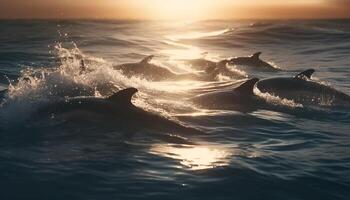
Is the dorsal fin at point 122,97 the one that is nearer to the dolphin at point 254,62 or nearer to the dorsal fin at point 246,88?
the dorsal fin at point 246,88

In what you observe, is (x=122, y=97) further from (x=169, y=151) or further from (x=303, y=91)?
(x=303, y=91)

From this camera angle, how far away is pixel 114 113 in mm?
12406

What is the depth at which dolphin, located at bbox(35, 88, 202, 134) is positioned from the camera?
40.2 feet

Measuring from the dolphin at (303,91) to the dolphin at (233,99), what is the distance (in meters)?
1.43

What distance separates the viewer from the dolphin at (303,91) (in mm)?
17877

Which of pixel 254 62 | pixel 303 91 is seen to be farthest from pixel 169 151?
pixel 254 62

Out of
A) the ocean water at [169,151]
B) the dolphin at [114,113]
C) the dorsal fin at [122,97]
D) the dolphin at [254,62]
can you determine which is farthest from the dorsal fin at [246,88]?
the dolphin at [254,62]

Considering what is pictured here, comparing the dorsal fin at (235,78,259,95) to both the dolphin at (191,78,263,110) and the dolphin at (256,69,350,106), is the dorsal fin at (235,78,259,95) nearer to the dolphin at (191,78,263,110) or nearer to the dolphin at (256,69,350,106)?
the dolphin at (191,78,263,110)

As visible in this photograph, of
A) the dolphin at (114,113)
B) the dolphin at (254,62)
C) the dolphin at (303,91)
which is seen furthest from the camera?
the dolphin at (254,62)

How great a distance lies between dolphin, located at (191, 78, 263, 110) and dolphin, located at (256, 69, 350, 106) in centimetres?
143

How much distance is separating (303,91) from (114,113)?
8071 mm

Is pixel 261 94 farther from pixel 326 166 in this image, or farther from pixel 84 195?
pixel 84 195

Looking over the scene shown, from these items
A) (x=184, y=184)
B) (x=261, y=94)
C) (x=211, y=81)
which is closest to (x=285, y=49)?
(x=211, y=81)

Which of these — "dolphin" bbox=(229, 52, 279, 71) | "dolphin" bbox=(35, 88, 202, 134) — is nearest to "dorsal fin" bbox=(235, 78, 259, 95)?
"dolphin" bbox=(35, 88, 202, 134)
